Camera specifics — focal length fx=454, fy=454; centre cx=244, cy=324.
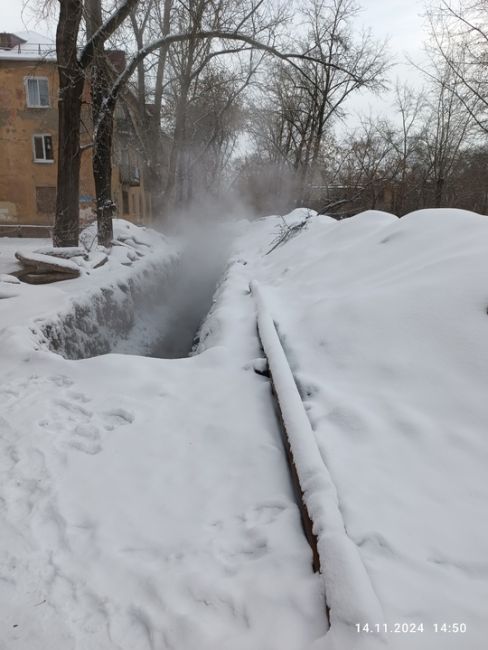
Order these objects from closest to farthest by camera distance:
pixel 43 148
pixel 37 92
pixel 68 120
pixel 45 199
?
pixel 68 120, pixel 37 92, pixel 43 148, pixel 45 199

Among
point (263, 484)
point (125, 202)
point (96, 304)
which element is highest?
point (125, 202)

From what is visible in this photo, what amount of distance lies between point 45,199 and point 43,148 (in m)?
2.32

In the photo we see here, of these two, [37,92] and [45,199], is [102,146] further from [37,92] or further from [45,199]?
[37,92]

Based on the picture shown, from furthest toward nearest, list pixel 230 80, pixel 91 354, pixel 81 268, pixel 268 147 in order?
pixel 268 147 → pixel 230 80 → pixel 81 268 → pixel 91 354

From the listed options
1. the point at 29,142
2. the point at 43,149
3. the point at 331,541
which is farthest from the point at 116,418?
the point at 29,142

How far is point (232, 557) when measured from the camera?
7.16 feet

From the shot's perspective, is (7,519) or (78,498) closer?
(7,519)

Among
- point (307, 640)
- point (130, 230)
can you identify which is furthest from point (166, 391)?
point (130, 230)

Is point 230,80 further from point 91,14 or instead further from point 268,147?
point 268,147

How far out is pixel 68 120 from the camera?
8914 millimetres

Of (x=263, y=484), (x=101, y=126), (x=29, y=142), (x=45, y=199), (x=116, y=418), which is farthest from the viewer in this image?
(x=45, y=199)

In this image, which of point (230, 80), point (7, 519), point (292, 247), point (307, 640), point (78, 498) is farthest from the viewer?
point (230, 80)

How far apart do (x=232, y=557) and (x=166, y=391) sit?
179cm

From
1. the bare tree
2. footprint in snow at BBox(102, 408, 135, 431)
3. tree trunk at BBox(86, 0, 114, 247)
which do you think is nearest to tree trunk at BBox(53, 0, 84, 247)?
the bare tree
